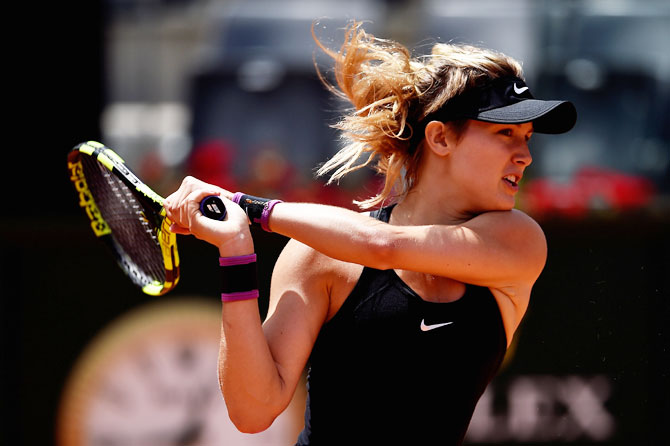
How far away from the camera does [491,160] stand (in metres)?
2.39

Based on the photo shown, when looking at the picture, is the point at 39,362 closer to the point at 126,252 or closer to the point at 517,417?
the point at 126,252

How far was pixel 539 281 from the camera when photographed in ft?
16.9

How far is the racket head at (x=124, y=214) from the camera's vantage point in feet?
8.98

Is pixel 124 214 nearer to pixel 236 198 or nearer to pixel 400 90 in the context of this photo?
pixel 236 198

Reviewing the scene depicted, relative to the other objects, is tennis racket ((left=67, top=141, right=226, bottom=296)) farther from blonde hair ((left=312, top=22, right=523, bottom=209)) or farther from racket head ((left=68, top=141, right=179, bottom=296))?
blonde hair ((left=312, top=22, right=523, bottom=209))

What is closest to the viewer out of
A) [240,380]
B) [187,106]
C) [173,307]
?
[240,380]

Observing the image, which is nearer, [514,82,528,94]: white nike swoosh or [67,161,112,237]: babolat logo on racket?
[514,82,528,94]: white nike swoosh

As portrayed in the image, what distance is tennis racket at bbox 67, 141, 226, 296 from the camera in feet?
8.91

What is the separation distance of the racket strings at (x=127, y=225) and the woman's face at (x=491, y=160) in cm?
99

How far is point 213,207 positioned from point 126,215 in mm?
782

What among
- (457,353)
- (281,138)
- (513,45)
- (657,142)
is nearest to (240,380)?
(457,353)

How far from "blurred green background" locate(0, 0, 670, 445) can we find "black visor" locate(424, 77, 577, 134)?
123cm

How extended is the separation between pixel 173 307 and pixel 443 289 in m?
2.95

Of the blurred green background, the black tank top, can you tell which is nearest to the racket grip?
the black tank top
